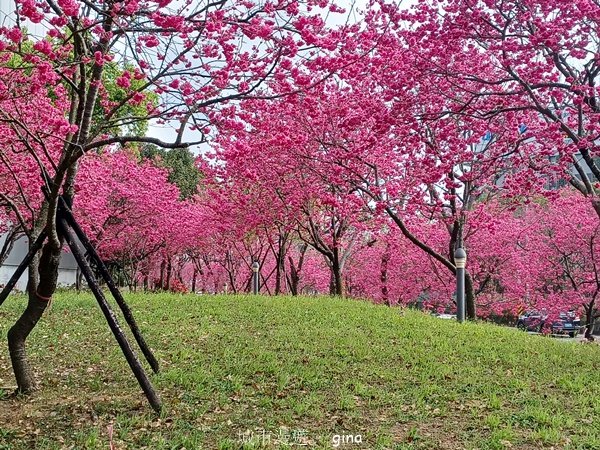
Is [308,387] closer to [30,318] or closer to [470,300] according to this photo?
[30,318]

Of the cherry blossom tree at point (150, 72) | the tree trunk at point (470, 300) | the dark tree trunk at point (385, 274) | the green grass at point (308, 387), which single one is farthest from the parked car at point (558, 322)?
the cherry blossom tree at point (150, 72)

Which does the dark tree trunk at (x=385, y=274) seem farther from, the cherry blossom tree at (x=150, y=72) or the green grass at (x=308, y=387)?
the cherry blossom tree at (x=150, y=72)

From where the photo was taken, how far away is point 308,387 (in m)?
5.77

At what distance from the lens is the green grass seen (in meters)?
4.48

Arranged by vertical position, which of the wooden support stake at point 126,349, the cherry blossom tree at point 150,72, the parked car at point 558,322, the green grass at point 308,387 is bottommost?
the parked car at point 558,322

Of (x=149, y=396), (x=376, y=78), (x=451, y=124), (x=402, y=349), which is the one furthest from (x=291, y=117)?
(x=149, y=396)

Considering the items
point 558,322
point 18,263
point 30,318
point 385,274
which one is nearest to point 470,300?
point 385,274

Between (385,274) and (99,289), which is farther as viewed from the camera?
(385,274)

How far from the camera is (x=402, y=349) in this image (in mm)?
7535

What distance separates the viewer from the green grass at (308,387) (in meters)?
4.48

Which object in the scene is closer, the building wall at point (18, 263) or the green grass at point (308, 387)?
the green grass at point (308, 387)

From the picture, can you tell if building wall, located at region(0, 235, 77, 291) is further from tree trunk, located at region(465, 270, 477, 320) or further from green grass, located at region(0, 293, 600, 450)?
tree trunk, located at region(465, 270, 477, 320)

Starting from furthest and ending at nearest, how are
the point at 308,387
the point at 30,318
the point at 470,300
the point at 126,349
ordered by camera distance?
the point at 470,300 → the point at 308,387 → the point at 30,318 → the point at 126,349

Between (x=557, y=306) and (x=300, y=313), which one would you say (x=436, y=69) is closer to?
(x=300, y=313)
